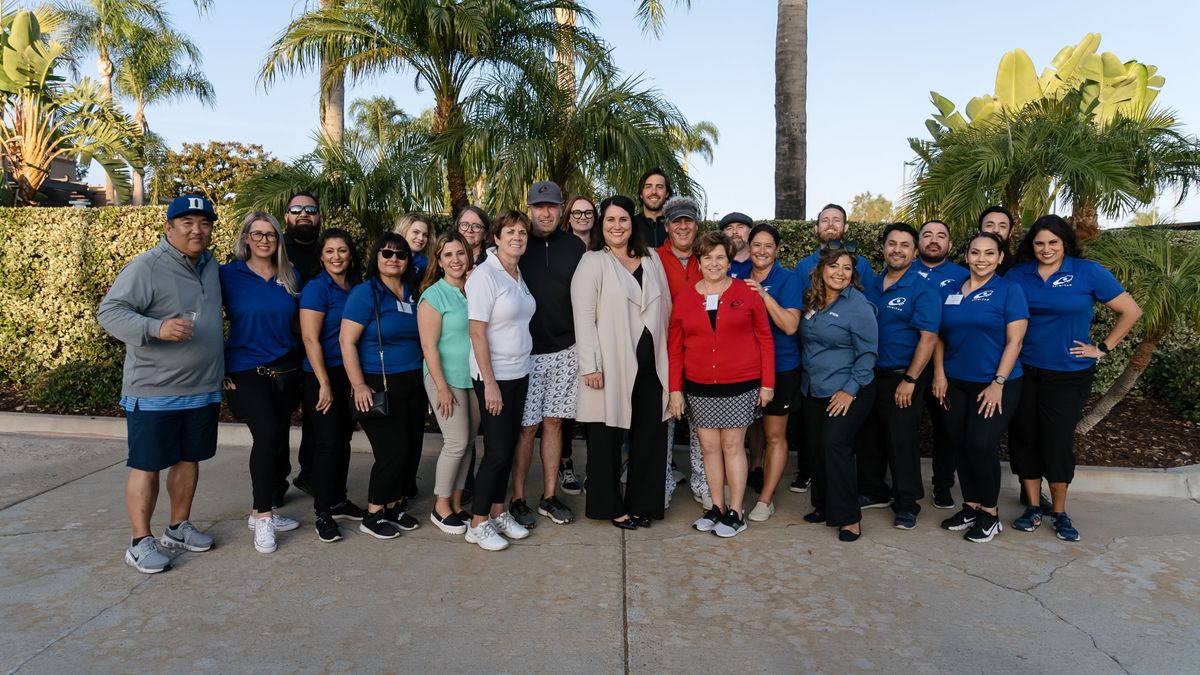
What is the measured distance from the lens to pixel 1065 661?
322 centimetres

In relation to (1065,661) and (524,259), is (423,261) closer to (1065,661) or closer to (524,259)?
(524,259)

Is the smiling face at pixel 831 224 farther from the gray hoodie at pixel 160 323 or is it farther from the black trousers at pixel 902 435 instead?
the gray hoodie at pixel 160 323

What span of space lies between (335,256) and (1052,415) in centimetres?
455

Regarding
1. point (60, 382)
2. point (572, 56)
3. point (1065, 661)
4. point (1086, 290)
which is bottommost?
point (1065, 661)

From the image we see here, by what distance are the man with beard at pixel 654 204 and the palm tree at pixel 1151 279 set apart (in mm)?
3459

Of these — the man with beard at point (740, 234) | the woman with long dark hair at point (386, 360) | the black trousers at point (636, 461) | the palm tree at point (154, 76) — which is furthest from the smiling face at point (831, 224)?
the palm tree at point (154, 76)

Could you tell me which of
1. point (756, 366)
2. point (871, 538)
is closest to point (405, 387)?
point (756, 366)

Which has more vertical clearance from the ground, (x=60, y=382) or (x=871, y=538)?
(x=60, y=382)

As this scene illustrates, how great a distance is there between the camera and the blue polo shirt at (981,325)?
179 inches

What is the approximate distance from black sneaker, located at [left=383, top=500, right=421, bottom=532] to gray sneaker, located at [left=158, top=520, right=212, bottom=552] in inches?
39.9

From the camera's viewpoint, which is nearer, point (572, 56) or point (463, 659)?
point (463, 659)

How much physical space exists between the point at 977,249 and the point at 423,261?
11.6 feet

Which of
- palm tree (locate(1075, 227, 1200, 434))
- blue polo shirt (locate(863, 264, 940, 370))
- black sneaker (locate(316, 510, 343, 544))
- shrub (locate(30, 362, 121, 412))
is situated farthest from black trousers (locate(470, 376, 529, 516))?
shrub (locate(30, 362, 121, 412))

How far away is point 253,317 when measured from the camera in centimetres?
435
